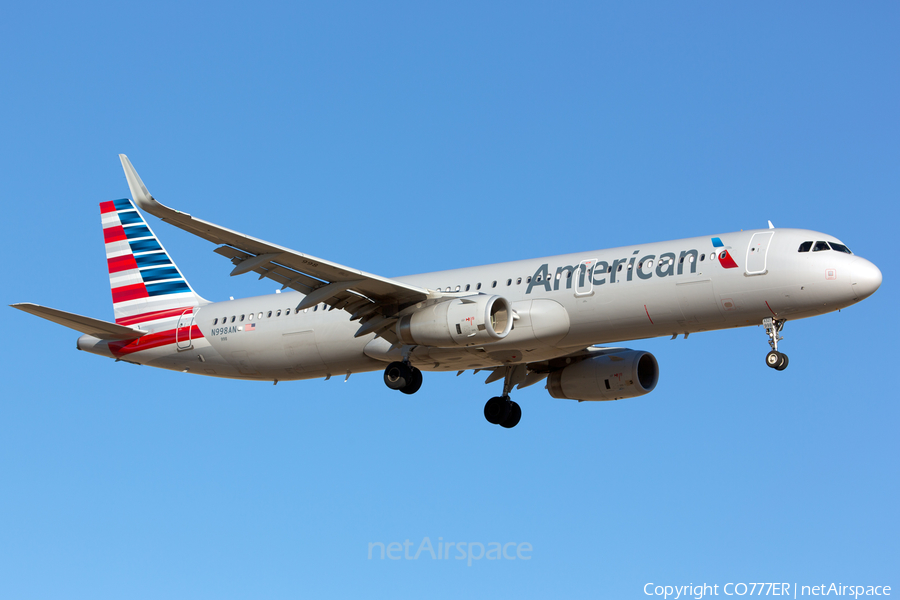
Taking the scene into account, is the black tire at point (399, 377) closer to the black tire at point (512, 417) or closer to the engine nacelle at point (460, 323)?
the engine nacelle at point (460, 323)

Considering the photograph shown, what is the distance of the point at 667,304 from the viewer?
2986cm

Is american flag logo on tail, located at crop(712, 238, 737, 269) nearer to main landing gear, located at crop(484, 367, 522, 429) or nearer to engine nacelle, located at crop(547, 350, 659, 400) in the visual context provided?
engine nacelle, located at crop(547, 350, 659, 400)

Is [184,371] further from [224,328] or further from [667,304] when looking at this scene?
[667,304]

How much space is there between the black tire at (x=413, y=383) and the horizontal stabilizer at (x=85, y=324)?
1108cm

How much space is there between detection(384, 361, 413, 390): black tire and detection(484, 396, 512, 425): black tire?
5.68 meters

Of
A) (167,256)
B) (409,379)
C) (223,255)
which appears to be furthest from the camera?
(167,256)

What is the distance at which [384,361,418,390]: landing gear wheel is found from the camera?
108ft

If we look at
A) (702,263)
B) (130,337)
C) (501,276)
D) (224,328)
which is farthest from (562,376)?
(130,337)

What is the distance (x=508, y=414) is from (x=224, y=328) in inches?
410

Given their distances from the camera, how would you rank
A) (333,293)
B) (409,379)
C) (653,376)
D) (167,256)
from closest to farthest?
1. (333,293)
2. (409,379)
3. (653,376)
4. (167,256)

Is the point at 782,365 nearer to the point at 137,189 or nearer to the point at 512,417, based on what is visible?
the point at 512,417

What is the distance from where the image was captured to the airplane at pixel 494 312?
28.9 metres

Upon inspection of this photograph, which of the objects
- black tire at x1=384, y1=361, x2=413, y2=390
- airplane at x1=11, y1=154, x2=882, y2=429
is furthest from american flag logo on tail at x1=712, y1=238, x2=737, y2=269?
black tire at x1=384, y1=361, x2=413, y2=390

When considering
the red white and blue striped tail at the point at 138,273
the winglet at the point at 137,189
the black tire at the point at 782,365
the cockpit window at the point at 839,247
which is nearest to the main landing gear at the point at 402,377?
the red white and blue striped tail at the point at 138,273
